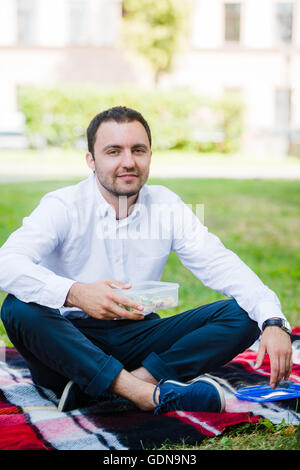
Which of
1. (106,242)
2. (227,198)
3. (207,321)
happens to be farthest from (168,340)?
(227,198)

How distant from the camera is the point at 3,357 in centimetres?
330

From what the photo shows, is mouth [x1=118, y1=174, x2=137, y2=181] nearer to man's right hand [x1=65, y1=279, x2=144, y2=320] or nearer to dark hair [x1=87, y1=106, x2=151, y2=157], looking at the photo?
dark hair [x1=87, y1=106, x2=151, y2=157]

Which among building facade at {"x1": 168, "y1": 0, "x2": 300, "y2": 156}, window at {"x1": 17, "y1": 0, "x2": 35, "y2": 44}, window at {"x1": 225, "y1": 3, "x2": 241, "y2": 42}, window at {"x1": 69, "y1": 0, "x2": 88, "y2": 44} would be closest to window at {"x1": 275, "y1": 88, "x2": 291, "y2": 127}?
building facade at {"x1": 168, "y1": 0, "x2": 300, "y2": 156}

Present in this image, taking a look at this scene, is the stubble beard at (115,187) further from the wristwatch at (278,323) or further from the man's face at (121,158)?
the wristwatch at (278,323)

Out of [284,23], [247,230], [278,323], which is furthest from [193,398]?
[284,23]

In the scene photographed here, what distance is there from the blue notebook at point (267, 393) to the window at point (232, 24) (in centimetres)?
2092

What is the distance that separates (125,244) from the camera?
2.81 meters

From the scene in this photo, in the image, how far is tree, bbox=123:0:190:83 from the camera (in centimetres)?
1855

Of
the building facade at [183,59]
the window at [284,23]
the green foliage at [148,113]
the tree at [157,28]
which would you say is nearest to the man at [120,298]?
the green foliage at [148,113]

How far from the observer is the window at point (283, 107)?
22.0 metres

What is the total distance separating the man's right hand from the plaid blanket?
0.43 meters

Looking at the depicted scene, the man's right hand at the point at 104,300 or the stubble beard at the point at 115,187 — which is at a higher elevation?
the stubble beard at the point at 115,187
